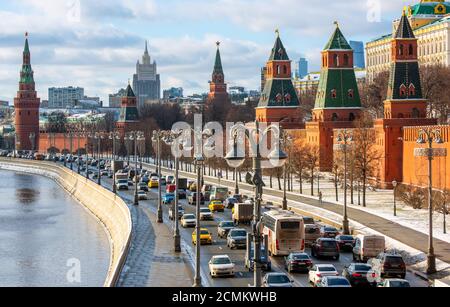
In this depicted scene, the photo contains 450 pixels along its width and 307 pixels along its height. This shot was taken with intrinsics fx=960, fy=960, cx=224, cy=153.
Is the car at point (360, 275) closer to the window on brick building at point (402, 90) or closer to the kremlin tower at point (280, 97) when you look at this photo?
the window on brick building at point (402, 90)

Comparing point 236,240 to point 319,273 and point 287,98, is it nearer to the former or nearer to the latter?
point 319,273

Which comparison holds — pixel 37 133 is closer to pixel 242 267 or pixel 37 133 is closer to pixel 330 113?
pixel 330 113

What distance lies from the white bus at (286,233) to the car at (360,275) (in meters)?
6.56

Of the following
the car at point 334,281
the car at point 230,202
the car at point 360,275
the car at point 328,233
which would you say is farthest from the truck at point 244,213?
the car at point 334,281

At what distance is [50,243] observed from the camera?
5891cm

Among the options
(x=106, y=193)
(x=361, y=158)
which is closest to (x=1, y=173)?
(x=106, y=193)

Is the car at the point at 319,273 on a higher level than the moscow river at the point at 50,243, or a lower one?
higher

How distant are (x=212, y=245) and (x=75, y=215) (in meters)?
36.2

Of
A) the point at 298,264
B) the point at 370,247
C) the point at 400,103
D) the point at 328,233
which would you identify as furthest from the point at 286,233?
the point at 400,103

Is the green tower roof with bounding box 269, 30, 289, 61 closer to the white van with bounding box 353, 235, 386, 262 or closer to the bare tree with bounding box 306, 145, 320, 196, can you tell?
the bare tree with bounding box 306, 145, 320, 196

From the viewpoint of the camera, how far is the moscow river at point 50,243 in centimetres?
4486

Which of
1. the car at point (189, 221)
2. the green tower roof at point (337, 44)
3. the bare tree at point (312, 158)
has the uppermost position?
the green tower roof at point (337, 44)

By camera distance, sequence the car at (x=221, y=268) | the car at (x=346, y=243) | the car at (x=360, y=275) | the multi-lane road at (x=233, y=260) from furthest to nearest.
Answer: the car at (x=346, y=243) → the car at (x=221, y=268) → the multi-lane road at (x=233, y=260) → the car at (x=360, y=275)

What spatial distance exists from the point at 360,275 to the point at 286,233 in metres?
7.47
